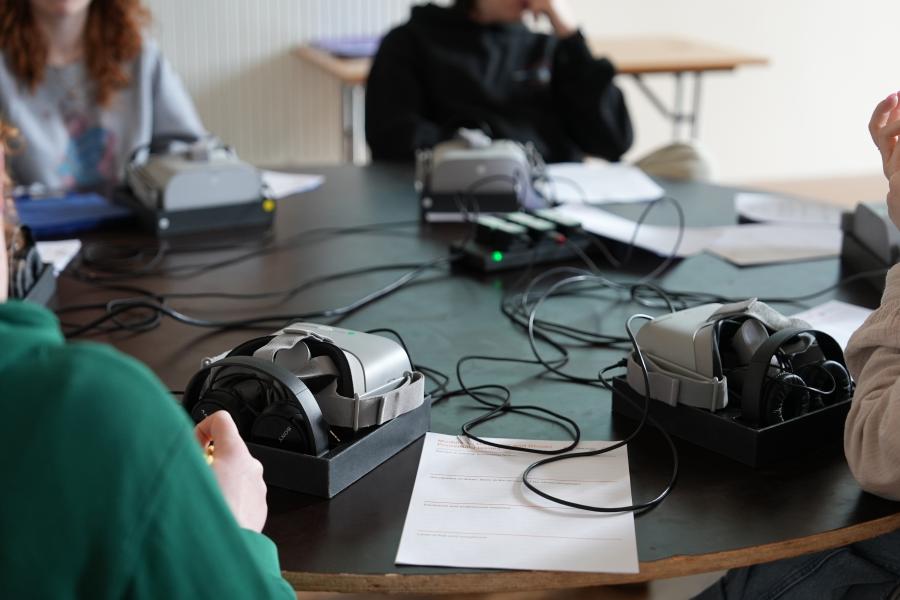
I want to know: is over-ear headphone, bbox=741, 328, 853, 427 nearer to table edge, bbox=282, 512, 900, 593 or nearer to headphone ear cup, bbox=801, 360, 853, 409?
headphone ear cup, bbox=801, 360, 853, 409

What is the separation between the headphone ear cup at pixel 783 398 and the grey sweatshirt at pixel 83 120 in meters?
1.57

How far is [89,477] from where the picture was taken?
20.6 inches

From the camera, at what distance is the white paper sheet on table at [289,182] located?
205 centimetres

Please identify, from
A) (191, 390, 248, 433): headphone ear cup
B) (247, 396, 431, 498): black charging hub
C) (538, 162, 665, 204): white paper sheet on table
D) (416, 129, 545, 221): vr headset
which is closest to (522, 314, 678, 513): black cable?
(247, 396, 431, 498): black charging hub

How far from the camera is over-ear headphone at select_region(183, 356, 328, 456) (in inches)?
35.4

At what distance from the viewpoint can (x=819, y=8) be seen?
4961 millimetres

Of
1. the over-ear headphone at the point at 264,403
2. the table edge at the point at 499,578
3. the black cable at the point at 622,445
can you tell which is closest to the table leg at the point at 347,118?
the black cable at the point at 622,445

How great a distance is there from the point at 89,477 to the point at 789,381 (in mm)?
674

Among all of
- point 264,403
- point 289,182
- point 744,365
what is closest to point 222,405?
point 264,403

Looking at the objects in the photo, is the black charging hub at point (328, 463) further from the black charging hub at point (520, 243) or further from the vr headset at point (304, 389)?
the black charging hub at point (520, 243)

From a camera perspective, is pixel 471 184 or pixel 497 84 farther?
pixel 497 84

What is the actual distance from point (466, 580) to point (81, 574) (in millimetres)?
349

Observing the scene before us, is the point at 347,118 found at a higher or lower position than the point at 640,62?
lower

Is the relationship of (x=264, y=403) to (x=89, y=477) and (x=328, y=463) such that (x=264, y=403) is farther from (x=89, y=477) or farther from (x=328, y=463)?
(x=89, y=477)
